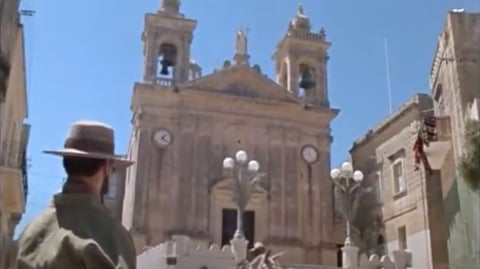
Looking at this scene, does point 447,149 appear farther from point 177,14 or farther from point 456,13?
point 177,14

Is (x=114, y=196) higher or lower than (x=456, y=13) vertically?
lower

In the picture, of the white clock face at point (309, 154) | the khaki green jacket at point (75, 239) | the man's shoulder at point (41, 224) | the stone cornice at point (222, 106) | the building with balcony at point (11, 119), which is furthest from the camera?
the white clock face at point (309, 154)

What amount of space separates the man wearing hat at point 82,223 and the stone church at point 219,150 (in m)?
20.6

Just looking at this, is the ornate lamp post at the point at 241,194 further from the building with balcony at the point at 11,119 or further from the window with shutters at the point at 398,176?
the window with shutters at the point at 398,176

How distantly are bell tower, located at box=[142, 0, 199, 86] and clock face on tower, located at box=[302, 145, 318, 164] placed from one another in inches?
232

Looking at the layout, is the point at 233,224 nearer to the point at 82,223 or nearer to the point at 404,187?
the point at 404,187

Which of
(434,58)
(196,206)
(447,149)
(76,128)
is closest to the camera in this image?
(76,128)

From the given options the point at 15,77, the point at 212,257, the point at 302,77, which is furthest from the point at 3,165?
the point at 302,77

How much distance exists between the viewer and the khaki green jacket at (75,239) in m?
2.04

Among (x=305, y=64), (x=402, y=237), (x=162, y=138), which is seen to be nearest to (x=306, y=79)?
(x=305, y=64)

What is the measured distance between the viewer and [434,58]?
18.4 metres

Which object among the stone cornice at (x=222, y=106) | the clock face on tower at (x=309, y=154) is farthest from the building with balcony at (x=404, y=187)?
the clock face on tower at (x=309, y=154)

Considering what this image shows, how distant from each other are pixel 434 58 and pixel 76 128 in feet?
57.2

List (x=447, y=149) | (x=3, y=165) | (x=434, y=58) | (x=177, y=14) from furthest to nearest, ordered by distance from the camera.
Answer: (x=177, y=14) → (x=434, y=58) → (x=447, y=149) → (x=3, y=165)
